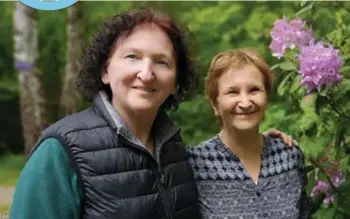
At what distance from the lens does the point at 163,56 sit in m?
1.63

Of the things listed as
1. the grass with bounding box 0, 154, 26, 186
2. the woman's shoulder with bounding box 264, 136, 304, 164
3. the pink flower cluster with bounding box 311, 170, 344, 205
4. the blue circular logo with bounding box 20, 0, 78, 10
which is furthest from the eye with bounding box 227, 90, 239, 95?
the grass with bounding box 0, 154, 26, 186

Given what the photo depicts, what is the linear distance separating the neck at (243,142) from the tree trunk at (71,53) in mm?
1801

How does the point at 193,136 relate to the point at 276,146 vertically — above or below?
below

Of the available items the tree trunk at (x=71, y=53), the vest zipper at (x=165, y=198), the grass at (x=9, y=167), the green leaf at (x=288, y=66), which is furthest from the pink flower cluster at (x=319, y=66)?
the tree trunk at (x=71, y=53)

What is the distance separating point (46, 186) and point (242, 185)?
0.75 meters

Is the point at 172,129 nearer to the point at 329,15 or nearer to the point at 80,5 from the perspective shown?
the point at 329,15

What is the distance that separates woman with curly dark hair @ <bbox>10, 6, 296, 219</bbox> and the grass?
4.94 ft

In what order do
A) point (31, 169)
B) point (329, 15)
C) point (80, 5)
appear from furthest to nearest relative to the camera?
point (80, 5)
point (329, 15)
point (31, 169)

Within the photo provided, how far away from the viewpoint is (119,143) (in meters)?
1.60

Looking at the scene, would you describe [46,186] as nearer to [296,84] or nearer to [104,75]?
[104,75]

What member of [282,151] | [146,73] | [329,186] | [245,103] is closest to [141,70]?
[146,73]

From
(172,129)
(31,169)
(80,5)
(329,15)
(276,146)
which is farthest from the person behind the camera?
(80,5)

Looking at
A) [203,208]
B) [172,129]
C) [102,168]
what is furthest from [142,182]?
[203,208]

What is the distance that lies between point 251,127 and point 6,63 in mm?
2192
